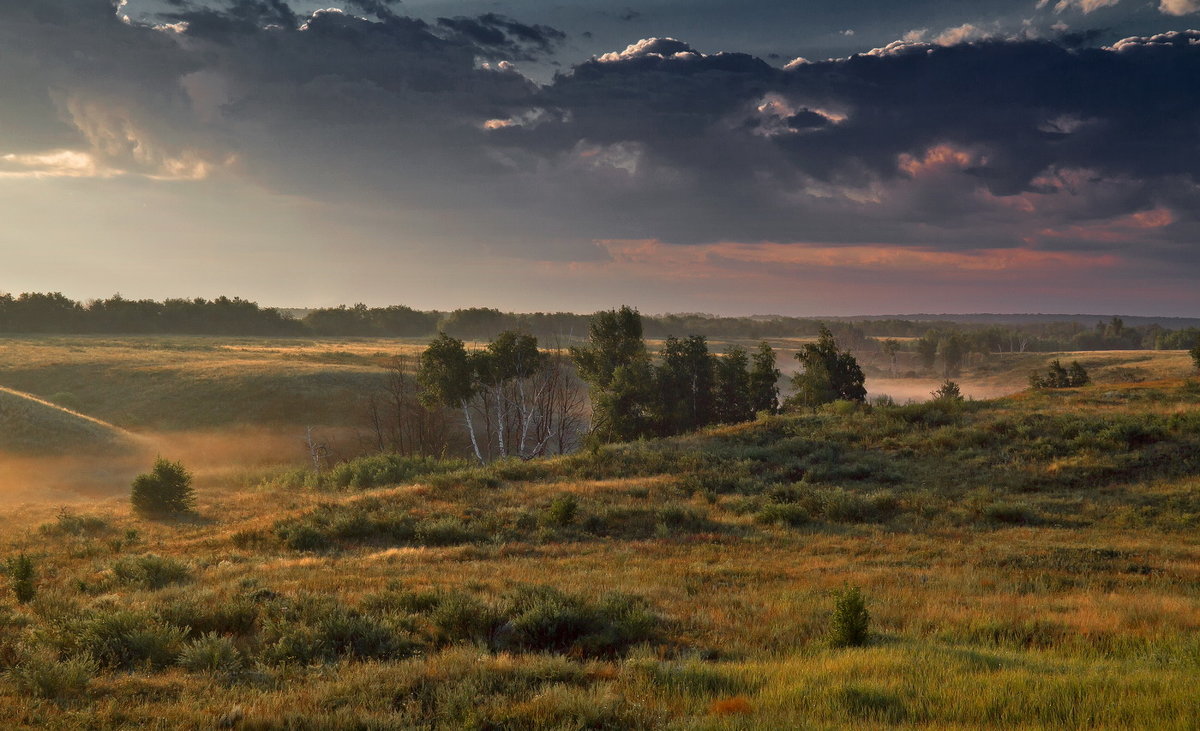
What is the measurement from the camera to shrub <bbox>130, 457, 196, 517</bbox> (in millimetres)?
23250

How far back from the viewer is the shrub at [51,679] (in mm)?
6554

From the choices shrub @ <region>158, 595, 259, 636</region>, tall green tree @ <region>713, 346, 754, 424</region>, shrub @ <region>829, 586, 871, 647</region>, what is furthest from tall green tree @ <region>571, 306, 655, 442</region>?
shrub @ <region>829, 586, 871, 647</region>

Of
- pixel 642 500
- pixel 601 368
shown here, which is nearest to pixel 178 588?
pixel 642 500

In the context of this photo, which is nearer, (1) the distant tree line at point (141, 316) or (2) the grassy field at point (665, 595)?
(2) the grassy field at point (665, 595)

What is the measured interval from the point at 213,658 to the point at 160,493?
19910 mm

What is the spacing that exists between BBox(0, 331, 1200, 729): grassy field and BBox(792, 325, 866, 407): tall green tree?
26.2m

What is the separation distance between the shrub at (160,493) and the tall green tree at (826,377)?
4534cm

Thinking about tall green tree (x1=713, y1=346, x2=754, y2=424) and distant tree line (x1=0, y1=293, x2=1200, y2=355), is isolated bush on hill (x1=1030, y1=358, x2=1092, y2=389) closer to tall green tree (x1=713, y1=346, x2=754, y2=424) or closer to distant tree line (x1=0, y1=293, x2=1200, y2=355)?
distant tree line (x1=0, y1=293, x2=1200, y2=355)

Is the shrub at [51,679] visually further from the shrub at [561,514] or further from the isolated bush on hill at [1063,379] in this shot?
the isolated bush on hill at [1063,379]

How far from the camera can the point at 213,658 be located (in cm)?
754

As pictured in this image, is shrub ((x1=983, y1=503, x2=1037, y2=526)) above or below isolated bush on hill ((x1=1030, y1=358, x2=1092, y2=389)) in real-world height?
below

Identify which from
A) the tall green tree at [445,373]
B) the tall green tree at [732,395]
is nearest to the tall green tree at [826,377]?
the tall green tree at [732,395]

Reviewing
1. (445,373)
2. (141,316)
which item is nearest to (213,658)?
(445,373)

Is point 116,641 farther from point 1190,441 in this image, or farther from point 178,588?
point 1190,441
